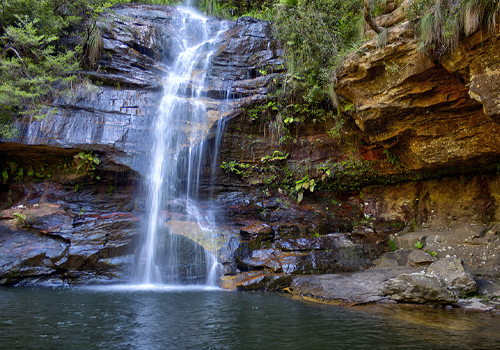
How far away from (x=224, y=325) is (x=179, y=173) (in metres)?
7.08

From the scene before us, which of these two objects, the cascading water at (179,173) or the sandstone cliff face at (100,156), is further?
the cascading water at (179,173)

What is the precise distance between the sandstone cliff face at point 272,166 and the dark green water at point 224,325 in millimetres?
2091

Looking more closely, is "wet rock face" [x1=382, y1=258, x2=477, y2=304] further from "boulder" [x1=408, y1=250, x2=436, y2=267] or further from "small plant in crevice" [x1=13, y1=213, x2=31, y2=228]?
"small plant in crevice" [x1=13, y1=213, x2=31, y2=228]

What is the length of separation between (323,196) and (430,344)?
815 centimetres

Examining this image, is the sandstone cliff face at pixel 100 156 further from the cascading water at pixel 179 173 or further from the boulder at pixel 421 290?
the boulder at pixel 421 290

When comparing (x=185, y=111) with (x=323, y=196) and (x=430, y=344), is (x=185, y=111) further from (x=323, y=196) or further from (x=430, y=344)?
(x=430, y=344)

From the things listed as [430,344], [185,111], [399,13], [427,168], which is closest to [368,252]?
[427,168]

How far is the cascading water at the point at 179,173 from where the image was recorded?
838 centimetres

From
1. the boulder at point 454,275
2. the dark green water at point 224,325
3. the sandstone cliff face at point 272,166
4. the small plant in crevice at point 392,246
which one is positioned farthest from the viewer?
the small plant in crevice at point 392,246

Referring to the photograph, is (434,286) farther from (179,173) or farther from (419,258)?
(179,173)

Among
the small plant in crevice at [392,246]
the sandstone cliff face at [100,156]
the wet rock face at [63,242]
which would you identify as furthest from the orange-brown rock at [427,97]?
the wet rock face at [63,242]

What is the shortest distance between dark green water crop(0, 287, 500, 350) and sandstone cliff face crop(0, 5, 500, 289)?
209 cm

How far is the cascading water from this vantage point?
8.38 meters

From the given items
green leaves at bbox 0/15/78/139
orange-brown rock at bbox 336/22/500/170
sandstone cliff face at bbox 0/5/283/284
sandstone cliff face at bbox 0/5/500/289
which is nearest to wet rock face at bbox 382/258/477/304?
sandstone cliff face at bbox 0/5/500/289
